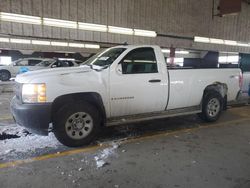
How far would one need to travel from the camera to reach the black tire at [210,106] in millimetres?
5227

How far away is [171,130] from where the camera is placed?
4844mm

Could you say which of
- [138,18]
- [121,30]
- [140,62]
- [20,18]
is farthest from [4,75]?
[140,62]

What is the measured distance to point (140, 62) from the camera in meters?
4.30

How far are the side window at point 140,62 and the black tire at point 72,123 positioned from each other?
3.19 ft

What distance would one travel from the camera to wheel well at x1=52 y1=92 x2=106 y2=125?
3525 mm

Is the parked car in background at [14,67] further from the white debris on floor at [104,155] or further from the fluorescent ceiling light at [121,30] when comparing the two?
the white debris on floor at [104,155]

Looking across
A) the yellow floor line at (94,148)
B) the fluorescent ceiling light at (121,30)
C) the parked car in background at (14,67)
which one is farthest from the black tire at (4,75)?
the yellow floor line at (94,148)

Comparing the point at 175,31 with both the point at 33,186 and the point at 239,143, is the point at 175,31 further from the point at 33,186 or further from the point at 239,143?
the point at 33,186

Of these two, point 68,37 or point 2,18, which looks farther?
point 68,37

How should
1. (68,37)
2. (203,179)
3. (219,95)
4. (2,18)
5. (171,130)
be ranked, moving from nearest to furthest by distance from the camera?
(203,179) → (171,130) → (219,95) → (2,18) → (68,37)

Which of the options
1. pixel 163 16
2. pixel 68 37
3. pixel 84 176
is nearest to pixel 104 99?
pixel 84 176

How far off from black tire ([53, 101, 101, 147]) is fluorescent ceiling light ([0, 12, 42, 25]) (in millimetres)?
11512

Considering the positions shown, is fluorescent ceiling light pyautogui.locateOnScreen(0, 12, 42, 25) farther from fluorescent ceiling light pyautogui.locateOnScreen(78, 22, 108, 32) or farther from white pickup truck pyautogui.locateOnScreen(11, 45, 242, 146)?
white pickup truck pyautogui.locateOnScreen(11, 45, 242, 146)

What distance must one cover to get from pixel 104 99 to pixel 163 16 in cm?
1509
